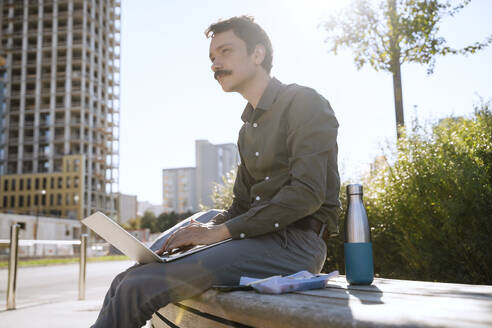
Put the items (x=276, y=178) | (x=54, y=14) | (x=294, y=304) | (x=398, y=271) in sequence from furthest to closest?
(x=54, y=14), (x=398, y=271), (x=276, y=178), (x=294, y=304)

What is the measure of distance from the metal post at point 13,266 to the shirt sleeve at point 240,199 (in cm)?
409

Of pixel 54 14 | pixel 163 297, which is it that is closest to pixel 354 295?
pixel 163 297

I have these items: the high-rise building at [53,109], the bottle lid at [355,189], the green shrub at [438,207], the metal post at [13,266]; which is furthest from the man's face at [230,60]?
the high-rise building at [53,109]

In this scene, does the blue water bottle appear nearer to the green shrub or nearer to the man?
the man

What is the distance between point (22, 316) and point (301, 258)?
4246 millimetres

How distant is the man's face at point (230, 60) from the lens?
2.15 meters

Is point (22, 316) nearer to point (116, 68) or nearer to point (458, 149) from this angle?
point (458, 149)

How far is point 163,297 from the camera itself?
1464 millimetres

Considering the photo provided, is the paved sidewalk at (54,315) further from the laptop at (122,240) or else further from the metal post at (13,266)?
the laptop at (122,240)

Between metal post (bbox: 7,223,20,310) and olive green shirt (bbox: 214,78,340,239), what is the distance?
4246mm

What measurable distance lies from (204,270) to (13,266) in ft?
16.1

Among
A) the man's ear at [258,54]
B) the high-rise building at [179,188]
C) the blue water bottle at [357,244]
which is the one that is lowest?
the blue water bottle at [357,244]

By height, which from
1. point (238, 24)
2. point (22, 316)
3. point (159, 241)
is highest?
point (238, 24)

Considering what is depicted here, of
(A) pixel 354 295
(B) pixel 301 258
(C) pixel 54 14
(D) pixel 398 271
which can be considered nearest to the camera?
(A) pixel 354 295
